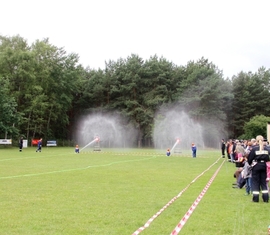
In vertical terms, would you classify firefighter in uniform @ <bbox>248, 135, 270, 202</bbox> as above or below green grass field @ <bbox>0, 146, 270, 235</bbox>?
above

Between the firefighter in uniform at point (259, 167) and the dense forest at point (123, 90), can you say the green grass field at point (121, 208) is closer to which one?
the firefighter in uniform at point (259, 167)

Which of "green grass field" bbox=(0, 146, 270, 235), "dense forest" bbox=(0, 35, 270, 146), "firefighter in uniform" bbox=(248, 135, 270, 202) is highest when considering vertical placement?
"dense forest" bbox=(0, 35, 270, 146)

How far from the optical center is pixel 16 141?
207 feet

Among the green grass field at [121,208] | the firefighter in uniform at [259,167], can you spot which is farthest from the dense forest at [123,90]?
the firefighter in uniform at [259,167]

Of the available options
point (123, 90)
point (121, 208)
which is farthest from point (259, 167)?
point (123, 90)

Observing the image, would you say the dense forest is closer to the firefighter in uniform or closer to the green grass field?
the green grass field

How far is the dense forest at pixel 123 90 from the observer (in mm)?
67188

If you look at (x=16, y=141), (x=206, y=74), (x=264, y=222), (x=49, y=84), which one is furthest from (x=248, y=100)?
(x=264, y=222)

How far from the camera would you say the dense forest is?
67.2 meters

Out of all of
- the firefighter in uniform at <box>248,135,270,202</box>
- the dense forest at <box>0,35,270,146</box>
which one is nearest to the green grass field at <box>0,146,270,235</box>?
the firefighter in uniform at <box>248,135,270,202</box>

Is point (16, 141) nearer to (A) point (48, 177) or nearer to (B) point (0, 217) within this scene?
(A) point (48, 177)

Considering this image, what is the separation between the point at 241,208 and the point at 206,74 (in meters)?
66.6

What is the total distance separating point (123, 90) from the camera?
77.3 meters

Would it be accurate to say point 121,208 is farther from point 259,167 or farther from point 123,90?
point 123,90
